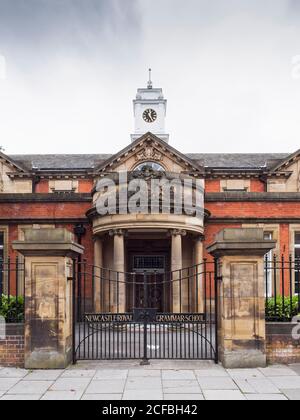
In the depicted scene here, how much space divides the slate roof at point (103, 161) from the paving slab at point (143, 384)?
2087 centimetres

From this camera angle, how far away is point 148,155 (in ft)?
89.3

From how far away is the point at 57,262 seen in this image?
8.98 meters

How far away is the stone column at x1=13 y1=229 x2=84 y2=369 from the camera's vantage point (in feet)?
28.8

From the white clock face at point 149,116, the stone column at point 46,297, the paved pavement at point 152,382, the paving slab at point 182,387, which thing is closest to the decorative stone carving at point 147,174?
the stone column at point 46,297

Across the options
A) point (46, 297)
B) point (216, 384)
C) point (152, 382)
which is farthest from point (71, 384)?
point (216, 384)

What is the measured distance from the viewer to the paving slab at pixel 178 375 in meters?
7.90

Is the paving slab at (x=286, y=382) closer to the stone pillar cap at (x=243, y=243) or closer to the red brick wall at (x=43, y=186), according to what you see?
the stone pillar cap at (x=243, y=243)

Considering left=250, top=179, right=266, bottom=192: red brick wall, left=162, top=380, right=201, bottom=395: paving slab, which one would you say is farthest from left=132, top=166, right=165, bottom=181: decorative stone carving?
left=250, top=179, right=266, bottom=192: red brick wall

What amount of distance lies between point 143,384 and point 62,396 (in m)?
1.37

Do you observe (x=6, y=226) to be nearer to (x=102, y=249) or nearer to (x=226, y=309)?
(x=102, y=249)

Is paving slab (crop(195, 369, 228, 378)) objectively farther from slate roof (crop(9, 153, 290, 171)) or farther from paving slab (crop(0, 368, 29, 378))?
slate roof (crop(9, 153, 290, 171))

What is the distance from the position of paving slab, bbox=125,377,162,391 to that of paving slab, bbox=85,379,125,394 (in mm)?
115

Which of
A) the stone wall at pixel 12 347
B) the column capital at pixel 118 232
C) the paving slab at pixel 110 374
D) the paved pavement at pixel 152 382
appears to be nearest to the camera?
the paved pavement at pixel 152 382
